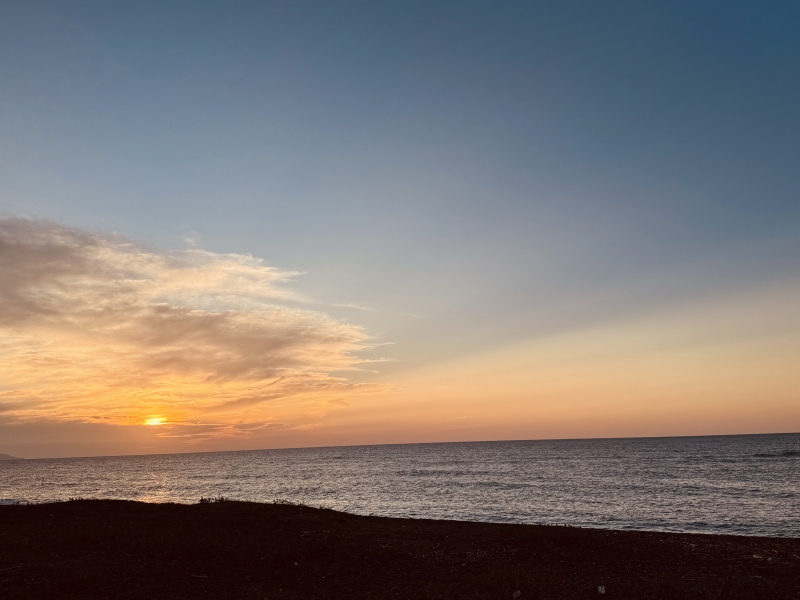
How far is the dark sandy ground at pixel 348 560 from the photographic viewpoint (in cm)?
1767

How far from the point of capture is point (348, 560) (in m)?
22.0

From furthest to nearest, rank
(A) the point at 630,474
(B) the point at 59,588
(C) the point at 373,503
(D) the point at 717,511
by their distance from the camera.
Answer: (A) the point at 630,474, (C) the point at 373,503, (D) the point at 717,511, (B) the point at 59,588

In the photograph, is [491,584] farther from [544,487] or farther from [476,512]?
[544,487]

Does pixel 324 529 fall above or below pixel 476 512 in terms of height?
above

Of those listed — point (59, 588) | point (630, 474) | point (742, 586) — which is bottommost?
point (630, 474)

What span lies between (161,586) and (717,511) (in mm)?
48591

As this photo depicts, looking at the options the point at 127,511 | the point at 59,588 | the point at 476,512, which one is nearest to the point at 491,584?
the point at 59,588

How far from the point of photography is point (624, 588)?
60.5 feet

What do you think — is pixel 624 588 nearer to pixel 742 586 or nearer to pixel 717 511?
pixel 742 586

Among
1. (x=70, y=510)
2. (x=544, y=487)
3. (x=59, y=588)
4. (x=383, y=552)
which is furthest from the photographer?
(x=544, y=487)

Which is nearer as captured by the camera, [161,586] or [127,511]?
[161,586]

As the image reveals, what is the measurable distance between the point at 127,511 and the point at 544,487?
5351 centimetres

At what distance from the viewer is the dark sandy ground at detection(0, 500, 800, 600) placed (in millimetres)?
17672

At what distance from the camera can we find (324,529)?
2777cm
